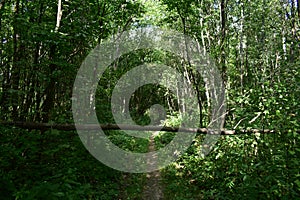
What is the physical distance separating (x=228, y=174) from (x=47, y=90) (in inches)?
233

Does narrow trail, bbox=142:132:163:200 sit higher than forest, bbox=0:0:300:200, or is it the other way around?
forest, bbox=0:0:300:200

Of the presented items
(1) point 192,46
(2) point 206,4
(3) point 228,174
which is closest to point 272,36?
(1) point 192,46

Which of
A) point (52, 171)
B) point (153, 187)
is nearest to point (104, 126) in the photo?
point (52, 171)

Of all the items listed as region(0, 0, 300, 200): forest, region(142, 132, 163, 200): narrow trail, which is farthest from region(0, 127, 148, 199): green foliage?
region(142, 132, 163, 200): narrow trail

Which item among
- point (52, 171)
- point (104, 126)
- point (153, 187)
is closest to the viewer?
point (52, 171)

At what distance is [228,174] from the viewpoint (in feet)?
23.5

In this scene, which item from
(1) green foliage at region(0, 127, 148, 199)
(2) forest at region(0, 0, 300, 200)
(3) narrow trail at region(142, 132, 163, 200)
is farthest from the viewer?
(3) narrow trail at region(142, 132, 163, 200)

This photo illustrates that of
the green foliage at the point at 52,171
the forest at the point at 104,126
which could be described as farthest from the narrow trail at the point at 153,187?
the green foliage at the point at 52,171

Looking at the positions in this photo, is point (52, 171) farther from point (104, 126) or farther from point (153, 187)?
point (153, 187)

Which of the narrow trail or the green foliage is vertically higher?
the green foliage

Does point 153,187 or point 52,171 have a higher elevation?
point 52,171

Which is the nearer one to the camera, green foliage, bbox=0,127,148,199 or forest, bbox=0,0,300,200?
green foliage, bbox=0,127,148,199

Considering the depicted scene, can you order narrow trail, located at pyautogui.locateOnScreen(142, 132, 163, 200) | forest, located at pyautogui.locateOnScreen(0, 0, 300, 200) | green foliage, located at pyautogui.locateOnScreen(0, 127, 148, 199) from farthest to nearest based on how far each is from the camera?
narrow trail, located at pyautogui.locateOnScreen(142, 132, 163, 200) < forest, located at pyautogui.locateOnScreen(0, 0, 300, 200) < green foliage, located at pyautogui.locateOnScreen(0, 127, 148, 199)

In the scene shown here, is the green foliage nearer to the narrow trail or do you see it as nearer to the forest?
the forest
